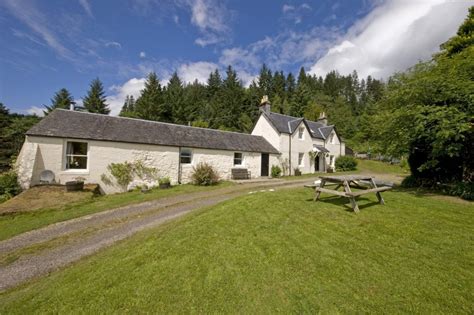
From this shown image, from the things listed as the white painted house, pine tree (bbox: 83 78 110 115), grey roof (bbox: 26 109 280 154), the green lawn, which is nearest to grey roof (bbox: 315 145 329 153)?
the white painted house

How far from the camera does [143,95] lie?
4419 centimetres

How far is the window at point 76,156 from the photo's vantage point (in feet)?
42.1

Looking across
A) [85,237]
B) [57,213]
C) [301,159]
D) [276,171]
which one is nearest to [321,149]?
[301,159]

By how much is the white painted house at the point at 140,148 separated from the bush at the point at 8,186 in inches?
16.2

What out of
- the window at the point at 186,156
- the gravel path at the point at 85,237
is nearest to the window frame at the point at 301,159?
the window at the point at 186,156

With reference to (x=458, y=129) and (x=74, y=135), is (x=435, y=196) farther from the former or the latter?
(x=74, y=135)

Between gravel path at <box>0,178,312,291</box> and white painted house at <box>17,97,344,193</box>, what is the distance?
5.44 meters

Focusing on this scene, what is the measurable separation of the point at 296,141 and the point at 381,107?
10.5 meters

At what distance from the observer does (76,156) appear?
1317cm

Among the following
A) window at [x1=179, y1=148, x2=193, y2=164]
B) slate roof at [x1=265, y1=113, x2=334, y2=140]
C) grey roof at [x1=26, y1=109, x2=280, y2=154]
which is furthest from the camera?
slate roof at [x1=265, y1=113, x2=334, y2=140]

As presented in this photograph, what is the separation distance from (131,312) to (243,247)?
245cm

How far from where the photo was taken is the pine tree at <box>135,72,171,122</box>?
43219 millimetres

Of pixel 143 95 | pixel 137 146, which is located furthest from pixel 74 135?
pixel 143 95

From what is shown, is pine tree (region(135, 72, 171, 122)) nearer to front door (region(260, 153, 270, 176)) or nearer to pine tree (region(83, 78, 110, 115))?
pine tree (region(83, 78, 110, 115))
